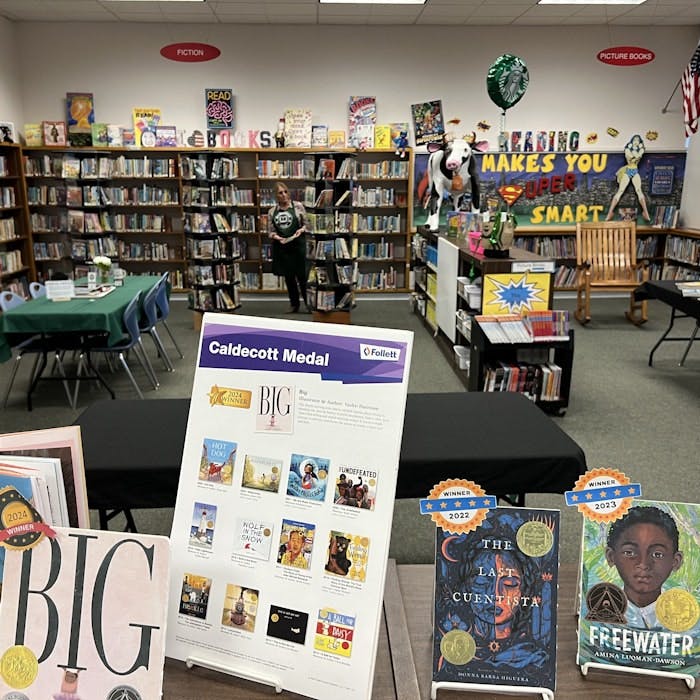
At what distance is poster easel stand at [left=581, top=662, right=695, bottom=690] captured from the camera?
1.29m

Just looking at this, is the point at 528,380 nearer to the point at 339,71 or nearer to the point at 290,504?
the point at 290,504

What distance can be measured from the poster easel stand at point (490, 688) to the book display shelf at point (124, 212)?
Answer: 27.8 ft

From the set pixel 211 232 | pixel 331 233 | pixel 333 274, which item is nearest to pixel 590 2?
pixel 331 233

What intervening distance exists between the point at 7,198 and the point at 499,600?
381 inches

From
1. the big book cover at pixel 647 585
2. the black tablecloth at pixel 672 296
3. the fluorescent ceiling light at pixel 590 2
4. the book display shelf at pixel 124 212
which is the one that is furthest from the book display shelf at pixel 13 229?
the big book cover at pixel 647 585

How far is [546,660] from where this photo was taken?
1285 mm

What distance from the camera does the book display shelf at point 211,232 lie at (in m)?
7.62

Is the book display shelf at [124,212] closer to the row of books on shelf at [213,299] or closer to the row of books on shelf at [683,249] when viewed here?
the row of books on shelf at [213,299]

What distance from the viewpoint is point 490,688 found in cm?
129

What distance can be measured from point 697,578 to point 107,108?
402 inches

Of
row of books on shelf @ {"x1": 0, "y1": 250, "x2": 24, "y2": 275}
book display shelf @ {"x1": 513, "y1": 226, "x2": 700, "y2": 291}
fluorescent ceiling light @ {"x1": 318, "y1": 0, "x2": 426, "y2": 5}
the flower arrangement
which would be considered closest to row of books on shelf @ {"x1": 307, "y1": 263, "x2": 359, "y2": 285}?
the flower arrangement

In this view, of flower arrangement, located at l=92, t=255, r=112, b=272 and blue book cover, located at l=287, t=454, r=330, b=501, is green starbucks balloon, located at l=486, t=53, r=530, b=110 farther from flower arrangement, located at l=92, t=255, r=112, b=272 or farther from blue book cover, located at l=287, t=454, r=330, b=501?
blue book cover, located at l=287, t=454, r=330, b=501

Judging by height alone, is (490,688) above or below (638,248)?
below

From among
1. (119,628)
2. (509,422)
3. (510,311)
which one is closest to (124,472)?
(119,628)
